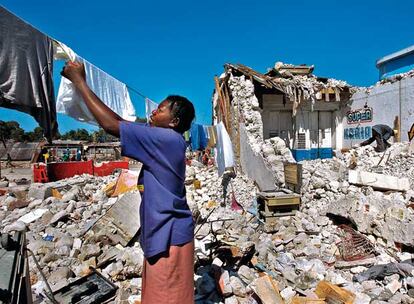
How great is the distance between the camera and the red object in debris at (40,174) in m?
11.6

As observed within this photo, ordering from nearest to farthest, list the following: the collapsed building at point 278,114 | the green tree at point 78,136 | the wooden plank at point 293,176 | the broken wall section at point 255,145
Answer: the wooden plank at point 293,176 < the broken wall section at point 255,145 < the collapsed building at point 278,114 < the green tree at point 78,136

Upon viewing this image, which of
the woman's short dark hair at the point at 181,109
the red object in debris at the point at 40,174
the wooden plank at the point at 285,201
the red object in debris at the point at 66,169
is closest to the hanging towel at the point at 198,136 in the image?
the wooden plank at the point at 285,201

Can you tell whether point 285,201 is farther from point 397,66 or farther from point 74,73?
point 397,66

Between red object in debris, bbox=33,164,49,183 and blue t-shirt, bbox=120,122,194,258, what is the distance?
39.0ft

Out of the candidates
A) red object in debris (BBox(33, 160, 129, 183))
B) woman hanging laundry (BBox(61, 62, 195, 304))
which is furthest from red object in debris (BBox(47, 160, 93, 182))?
woman hanging laundry (BBox(61, 62, 195, 304))

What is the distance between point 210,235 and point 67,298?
87.8 inches

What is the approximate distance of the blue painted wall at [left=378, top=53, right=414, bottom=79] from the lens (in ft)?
43.3

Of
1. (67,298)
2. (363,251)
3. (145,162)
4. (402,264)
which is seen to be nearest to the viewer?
(145,162)

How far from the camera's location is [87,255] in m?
4.04

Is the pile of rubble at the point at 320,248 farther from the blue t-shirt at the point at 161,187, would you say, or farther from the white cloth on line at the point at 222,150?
the blue t-shirt at the point at 161,187

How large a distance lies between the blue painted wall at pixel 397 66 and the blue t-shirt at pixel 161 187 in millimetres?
15063

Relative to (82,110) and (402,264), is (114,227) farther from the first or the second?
(402,264)

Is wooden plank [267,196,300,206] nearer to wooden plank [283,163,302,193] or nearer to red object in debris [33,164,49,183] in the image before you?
wooden plank [283,163,302,193]

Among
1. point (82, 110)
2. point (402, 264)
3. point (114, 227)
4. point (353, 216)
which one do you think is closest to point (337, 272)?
point (402, 264)
